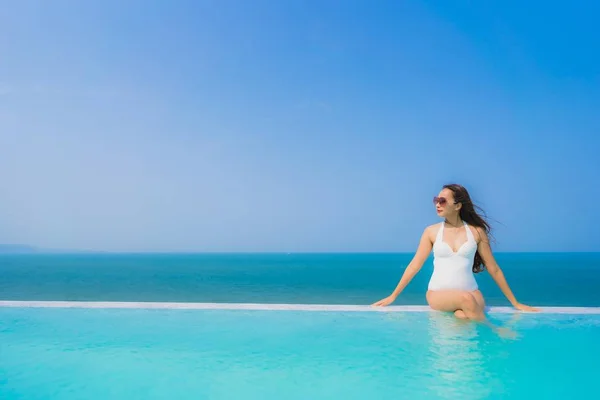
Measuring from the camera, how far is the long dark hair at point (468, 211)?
4711 mm

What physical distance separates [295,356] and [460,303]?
193 centimetres

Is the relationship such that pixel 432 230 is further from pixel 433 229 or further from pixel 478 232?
pixel 478 232

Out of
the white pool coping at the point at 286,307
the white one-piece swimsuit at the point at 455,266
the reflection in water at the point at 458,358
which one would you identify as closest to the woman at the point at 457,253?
the white one-piece swimsuit at the point at 455,266

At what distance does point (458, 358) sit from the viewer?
10.8ft

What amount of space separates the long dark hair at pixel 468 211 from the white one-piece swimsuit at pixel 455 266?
192 millimetres

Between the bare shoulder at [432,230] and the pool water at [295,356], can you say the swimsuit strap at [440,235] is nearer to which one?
the bare shoulder at [432,230]

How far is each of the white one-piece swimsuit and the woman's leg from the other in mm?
74

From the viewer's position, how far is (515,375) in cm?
298

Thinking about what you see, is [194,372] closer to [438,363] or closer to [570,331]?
[438,363]

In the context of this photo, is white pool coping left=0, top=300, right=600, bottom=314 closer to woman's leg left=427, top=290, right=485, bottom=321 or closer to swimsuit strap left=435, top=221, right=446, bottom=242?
woman's leg left=427, top=290, right=485, bottom=321

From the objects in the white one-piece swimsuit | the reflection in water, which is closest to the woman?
the white one-piece swimsuit

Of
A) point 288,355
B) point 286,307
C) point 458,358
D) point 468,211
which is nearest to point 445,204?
point 468,211

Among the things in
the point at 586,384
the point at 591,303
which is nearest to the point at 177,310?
the point at 586,384

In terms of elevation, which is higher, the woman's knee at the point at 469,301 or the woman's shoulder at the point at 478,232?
the woman's shoulder at the point at 478,232
